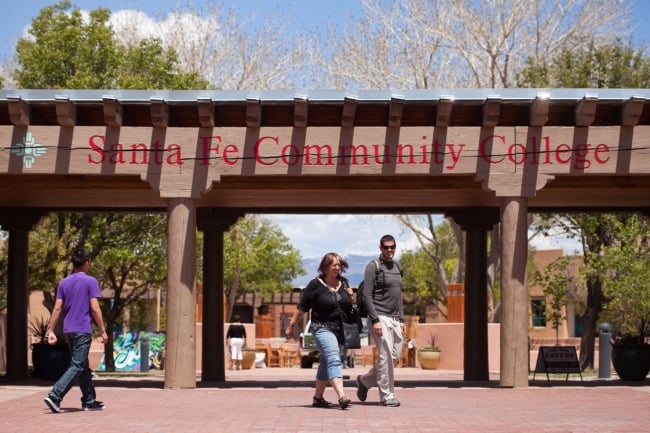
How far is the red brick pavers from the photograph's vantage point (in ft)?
35.9

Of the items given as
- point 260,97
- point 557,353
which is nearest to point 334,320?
point 260,97

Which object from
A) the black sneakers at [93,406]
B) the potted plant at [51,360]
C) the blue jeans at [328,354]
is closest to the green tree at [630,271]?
the potted plant at [51,360]

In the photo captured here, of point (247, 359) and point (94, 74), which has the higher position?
point (94, 74)

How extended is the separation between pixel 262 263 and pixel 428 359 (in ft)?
108

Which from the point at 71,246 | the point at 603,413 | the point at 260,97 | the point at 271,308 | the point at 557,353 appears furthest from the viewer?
the point at 271,308

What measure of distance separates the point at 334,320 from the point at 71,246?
20559 millimetres

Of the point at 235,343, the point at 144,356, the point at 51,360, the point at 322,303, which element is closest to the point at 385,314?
the point at 322,303

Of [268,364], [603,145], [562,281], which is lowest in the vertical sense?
[268,364]

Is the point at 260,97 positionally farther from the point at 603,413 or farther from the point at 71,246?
the point at 71,246

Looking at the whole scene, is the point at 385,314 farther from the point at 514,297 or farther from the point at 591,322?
the point at 591,322

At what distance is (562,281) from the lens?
34.9 meters

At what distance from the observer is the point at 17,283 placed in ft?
70.3

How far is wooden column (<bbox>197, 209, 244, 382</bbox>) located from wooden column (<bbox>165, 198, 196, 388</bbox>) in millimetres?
3846

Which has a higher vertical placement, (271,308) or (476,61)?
(476,61)
